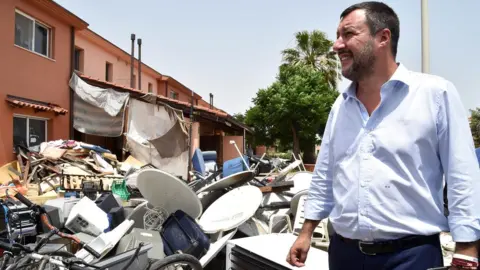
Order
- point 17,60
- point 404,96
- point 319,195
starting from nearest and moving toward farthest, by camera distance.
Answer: point 404,96, point 319,195, point 17,60

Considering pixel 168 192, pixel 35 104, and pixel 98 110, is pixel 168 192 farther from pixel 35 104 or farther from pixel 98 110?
pixel 98 110

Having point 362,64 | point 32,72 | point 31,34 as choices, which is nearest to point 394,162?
point 362,64

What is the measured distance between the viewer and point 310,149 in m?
23.3

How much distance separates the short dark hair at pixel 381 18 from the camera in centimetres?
154

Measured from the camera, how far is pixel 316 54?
2470 cm

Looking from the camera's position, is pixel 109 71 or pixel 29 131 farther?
pixel 109 71

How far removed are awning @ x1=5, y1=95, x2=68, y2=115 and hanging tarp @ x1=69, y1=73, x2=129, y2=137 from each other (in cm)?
56

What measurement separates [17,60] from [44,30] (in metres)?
1.80

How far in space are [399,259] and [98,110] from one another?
11.3m

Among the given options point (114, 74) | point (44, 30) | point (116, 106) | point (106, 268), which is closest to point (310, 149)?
point (114, 74)

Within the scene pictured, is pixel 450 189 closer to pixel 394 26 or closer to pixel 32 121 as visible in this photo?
pixel 394 26

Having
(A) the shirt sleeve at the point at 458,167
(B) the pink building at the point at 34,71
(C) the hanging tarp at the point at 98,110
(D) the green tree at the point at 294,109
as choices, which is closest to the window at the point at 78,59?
(B) the pink building at the point at 34,71

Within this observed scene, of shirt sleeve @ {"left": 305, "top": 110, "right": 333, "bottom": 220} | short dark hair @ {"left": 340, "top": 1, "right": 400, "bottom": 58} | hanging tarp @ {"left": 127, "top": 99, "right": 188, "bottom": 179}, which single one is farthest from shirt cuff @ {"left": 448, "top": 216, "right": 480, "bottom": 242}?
hanging tarp @ {"left": 127, "top": 99, "right": 188, "bottom": 179}

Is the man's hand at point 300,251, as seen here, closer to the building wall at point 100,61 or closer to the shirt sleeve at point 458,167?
the shirt sleeve at point 458,167
